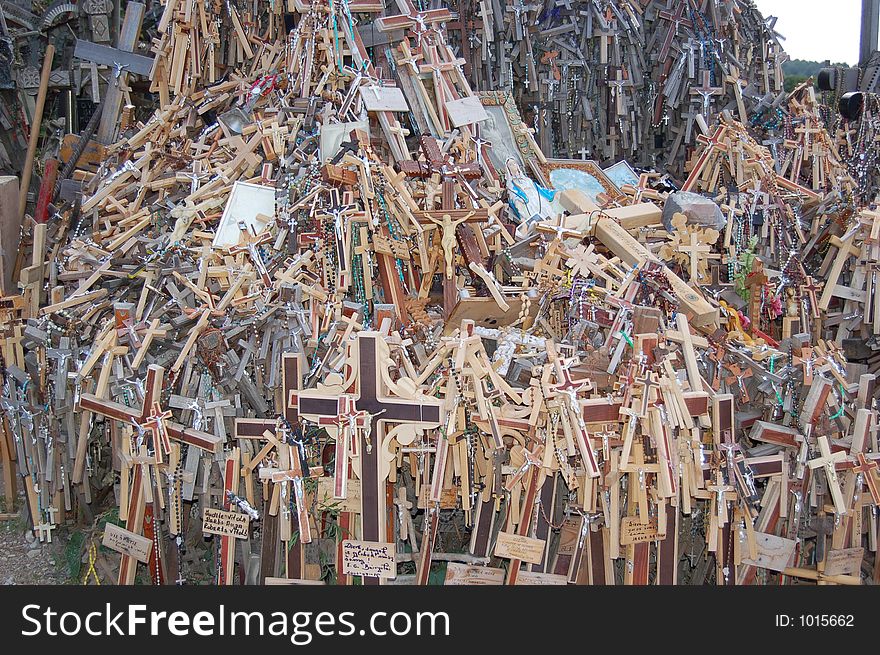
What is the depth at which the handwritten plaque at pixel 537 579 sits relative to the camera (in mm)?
5988

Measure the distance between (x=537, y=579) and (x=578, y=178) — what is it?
491 centimetres

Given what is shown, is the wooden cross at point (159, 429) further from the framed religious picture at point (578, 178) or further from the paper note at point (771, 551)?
the framed religious picture at point (578, 178)

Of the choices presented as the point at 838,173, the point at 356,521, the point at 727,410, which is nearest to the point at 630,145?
the point at 838,173

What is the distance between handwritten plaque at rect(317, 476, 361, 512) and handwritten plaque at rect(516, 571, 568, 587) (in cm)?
109

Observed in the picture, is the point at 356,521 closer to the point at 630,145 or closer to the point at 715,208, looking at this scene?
the point at 715,208

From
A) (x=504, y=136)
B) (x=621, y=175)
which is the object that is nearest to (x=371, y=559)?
(x=504, y=136)

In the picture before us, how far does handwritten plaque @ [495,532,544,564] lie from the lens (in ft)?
19.3

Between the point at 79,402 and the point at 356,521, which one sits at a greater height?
the point at 79,402

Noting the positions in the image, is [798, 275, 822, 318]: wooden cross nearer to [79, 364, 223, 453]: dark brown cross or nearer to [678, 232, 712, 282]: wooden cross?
[678, 232, 712, 282]: wooden cross

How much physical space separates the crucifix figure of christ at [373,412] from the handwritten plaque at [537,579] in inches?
36.3

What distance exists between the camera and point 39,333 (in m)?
7.31

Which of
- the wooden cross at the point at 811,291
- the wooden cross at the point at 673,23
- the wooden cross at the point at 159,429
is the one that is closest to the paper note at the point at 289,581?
the wooden cross at the point at 159,429

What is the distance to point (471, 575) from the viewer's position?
602cm

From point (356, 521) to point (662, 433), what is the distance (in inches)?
71.5
